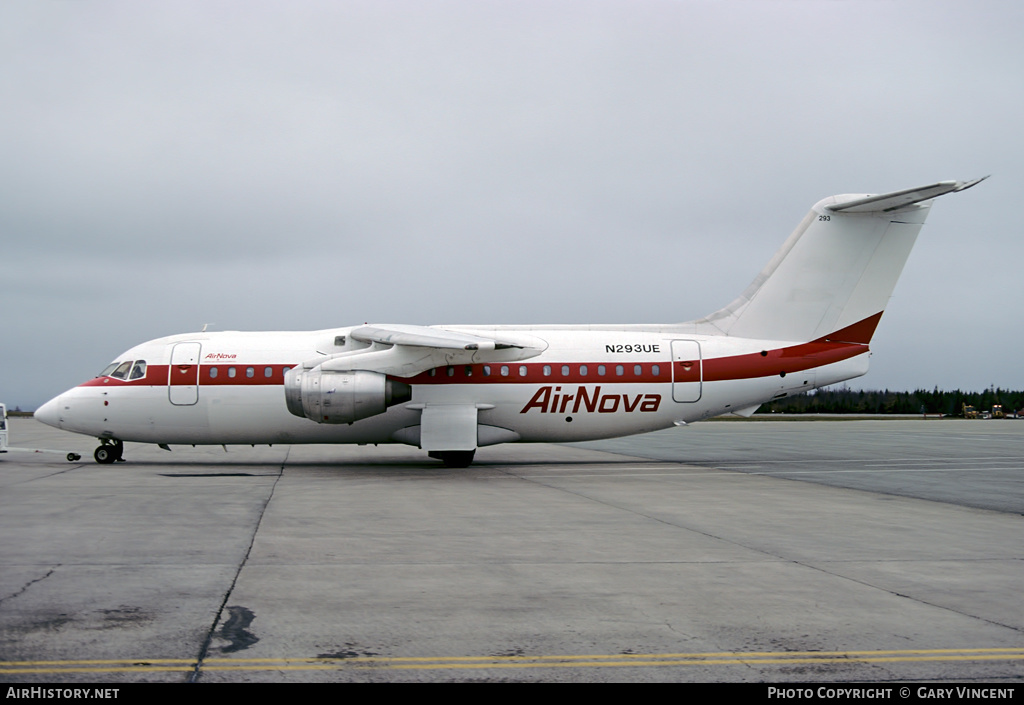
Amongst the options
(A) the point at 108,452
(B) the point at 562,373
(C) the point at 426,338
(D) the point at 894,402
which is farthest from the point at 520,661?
(D) the point at 894,402

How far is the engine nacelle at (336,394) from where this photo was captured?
68.0 ft

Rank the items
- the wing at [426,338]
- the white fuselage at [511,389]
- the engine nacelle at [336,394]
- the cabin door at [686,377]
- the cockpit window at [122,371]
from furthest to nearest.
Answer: the cockpit window at [122,371], the cabin door at [686,377], the white fuselage at [511,389], the engine nacelle at [336,394], the wing at [426,338]

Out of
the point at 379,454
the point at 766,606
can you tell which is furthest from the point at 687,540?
the point at 379,454

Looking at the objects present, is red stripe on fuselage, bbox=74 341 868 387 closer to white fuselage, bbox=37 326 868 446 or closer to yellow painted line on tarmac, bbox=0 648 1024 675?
white fuselage, bbox=37 326 868 446

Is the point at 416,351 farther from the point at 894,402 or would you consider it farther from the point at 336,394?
the point at 894,402

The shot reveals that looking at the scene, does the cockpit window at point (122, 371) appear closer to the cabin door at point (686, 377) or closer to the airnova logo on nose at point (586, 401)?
the airnova logo on nose at point (586, 401)

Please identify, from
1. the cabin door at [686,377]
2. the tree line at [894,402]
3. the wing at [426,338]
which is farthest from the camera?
the tree line at [894,402]

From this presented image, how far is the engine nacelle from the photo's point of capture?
68.0 feet

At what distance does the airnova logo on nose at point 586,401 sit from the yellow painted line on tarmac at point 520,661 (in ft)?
54.7

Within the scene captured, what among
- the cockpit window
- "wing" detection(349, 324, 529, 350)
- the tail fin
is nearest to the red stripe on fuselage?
the cockpit window

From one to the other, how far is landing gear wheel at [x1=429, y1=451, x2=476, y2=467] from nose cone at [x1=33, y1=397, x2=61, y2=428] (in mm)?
→ 9973

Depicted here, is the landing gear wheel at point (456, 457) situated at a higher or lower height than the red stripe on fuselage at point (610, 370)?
lower

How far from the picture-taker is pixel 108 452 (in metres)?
23.4

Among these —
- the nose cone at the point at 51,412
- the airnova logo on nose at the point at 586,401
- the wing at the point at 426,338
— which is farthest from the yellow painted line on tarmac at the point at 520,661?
the nose cone at the point at 51,412
